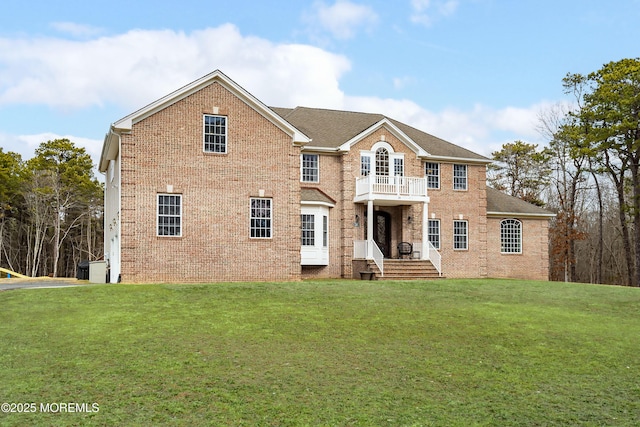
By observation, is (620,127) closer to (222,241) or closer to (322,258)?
(322,258)

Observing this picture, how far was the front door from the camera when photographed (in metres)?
32.0

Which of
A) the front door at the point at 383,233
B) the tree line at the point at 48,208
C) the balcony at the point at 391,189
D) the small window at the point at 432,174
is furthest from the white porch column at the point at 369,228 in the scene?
the tree line at the point at 48,208

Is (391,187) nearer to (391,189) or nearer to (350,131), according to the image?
(391,189)

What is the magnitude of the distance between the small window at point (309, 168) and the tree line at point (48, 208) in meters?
25.9

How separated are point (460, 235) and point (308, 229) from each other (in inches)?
343

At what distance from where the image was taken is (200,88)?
924 inches

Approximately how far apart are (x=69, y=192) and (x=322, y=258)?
1174 inches

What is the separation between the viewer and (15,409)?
8398 mm

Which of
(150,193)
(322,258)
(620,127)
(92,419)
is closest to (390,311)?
(92,419)

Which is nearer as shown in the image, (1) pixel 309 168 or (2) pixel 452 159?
(1) pixel 309 168

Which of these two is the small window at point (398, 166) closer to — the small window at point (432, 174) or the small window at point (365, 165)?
the small window at point (365, 165)

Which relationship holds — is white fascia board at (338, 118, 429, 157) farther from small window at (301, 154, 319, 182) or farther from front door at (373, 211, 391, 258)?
front door at (373, 211, 391, 258)

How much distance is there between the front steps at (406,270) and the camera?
27594 millimetres

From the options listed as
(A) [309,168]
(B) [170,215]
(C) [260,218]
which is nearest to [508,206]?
(A) [309,168]
